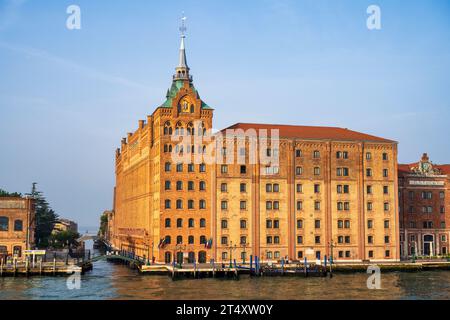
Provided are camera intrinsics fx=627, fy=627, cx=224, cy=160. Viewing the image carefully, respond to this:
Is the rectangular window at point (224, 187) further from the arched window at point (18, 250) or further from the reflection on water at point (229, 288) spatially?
the arched window at point (18, 250)

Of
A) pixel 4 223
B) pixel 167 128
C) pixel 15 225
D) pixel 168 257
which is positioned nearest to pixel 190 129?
pixel 167 128

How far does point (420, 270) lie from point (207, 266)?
30579mm

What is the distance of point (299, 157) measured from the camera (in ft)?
300

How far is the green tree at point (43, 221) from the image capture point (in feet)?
388

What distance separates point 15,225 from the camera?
90562mm

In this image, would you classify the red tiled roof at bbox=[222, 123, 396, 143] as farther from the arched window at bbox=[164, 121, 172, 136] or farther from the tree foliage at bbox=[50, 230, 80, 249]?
the tree foliage at bbox=[50, 230, 80, 249]

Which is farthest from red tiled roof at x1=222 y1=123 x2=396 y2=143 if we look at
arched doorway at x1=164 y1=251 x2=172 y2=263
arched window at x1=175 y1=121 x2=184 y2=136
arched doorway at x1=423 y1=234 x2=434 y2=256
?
arched doorway at x1=423 y1=234 x2=434 y2=256

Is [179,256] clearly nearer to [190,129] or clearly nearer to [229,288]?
[190,129]

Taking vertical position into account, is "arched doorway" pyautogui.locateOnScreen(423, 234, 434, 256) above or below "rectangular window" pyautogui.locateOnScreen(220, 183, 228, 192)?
below

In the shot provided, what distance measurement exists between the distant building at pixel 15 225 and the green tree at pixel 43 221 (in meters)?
24.1

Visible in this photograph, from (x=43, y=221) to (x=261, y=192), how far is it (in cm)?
5488

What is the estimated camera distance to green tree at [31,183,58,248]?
118387 mm

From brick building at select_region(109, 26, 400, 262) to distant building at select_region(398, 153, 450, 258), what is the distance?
10.8 m
